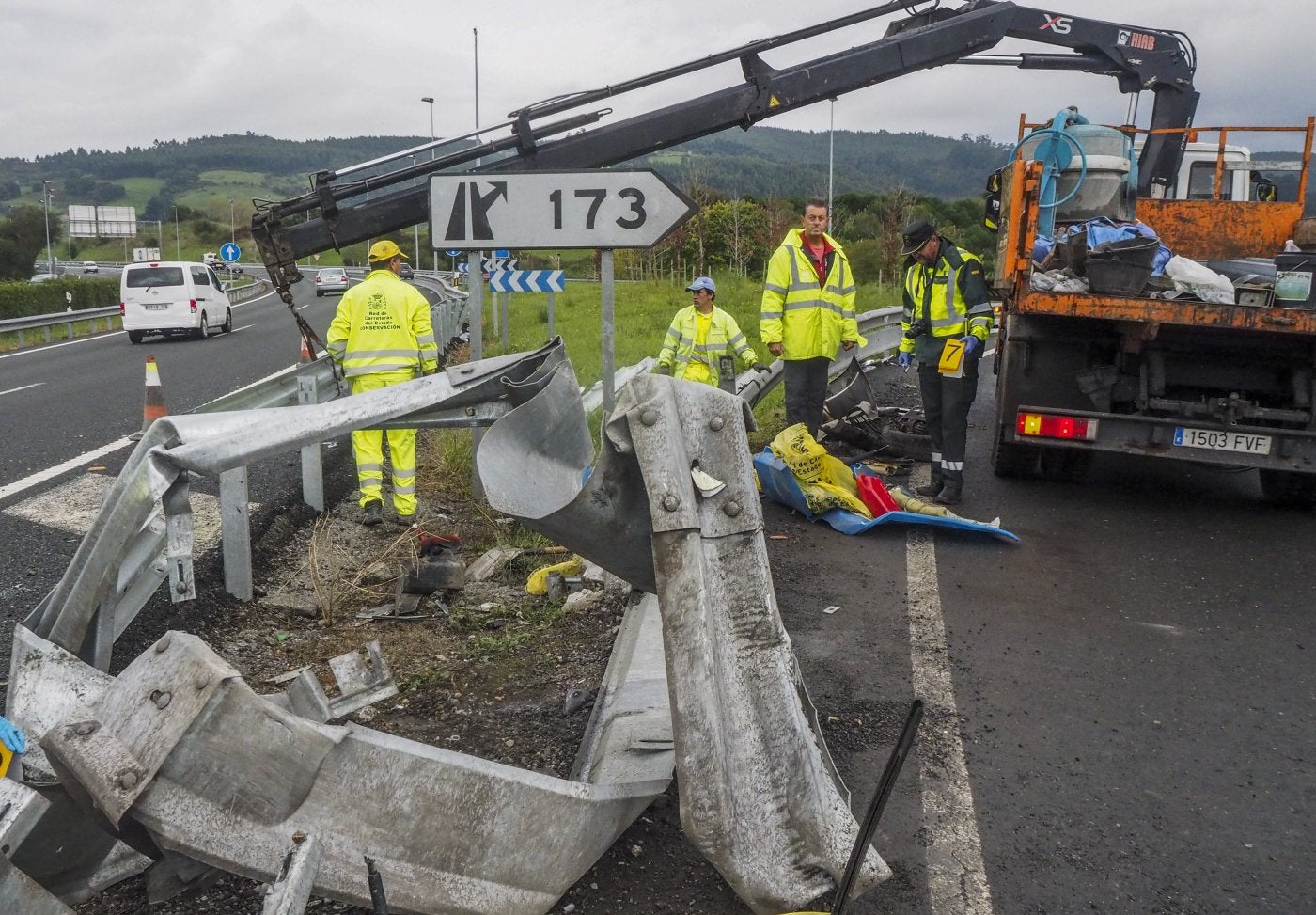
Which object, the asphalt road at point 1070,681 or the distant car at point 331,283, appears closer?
the asphalt road at point 1070,681

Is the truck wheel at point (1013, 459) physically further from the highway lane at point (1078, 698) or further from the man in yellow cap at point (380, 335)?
the man in yellow cap at point (380, 335)

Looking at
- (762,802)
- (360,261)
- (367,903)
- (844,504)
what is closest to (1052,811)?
(762,802)

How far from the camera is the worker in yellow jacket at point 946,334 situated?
7559mm

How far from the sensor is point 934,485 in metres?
7.72

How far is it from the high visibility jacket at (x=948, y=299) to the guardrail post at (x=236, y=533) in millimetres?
4737

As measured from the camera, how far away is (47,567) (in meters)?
5.48

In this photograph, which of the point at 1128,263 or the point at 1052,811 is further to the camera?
the point at 1128,263

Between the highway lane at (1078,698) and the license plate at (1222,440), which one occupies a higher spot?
the license plate at (1222,440)

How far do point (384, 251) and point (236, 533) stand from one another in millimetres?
2918

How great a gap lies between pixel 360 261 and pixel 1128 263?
334ft

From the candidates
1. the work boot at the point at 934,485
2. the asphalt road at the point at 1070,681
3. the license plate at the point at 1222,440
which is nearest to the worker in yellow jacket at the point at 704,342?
the work boot at the point at 934,485

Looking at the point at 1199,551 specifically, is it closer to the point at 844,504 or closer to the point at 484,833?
the point at 844,504

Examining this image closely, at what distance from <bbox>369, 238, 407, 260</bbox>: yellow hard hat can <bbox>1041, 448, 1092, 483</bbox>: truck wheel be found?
478 cm

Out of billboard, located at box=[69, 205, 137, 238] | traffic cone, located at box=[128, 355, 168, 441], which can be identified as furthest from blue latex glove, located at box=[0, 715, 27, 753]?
billboard, located at box=[69, 205, 137, 238]
